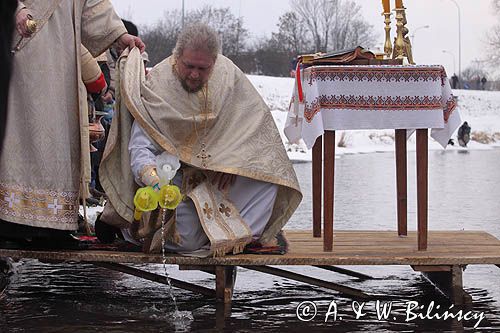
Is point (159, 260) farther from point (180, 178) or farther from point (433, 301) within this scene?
point (433, 301)

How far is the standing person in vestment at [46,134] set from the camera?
592cm

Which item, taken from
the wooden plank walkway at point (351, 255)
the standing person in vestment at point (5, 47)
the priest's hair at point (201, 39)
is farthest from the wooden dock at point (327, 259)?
the standing person in vestment at point (5, 47)

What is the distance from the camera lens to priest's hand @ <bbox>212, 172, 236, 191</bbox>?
629cm

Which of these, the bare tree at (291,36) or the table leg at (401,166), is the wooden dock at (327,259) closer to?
the table leg at (401,166)

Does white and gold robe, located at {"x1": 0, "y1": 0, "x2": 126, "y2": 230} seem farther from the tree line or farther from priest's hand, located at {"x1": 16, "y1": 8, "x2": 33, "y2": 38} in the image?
the tree line

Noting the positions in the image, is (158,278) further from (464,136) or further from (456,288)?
(464,136)

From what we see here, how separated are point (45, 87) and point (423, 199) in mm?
2364

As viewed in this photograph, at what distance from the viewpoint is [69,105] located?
6.16 metres

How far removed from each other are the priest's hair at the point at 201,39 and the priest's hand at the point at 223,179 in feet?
2.35

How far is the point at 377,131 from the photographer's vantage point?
43438 mm

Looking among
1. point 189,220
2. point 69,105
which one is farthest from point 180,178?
point 69,105

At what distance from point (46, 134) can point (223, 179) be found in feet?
3.55

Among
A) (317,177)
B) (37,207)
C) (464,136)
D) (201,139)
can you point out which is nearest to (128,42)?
(201,139)

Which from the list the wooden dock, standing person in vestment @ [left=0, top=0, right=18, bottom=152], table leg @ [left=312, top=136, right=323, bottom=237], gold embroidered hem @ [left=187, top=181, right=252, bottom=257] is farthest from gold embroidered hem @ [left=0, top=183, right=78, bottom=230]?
standing person in vestment @ [left=0, top=0, right=18, bottom=152]
